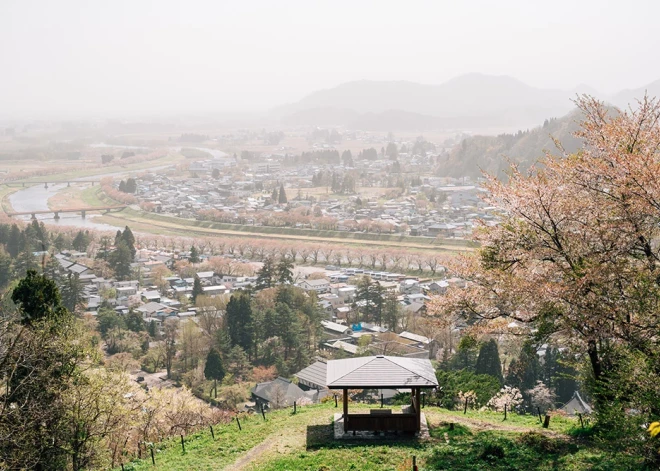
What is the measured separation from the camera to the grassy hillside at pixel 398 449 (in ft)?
25.7

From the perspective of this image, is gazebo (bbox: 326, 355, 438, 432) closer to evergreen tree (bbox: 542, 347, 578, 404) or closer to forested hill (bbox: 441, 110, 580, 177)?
evergreen tree (bbox: 542, 347, 578, 404)

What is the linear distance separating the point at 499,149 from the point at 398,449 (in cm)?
8634

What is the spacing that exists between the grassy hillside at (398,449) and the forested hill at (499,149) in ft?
230

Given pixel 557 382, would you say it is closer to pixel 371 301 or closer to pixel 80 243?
pixel 371 301

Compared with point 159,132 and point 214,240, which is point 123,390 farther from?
point 159,132

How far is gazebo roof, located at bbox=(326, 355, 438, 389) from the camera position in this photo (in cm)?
895

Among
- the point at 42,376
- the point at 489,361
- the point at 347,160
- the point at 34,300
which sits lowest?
the point at 489,361

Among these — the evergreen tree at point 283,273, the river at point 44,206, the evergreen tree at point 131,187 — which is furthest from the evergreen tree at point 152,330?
the evergreen tree at point 131,187

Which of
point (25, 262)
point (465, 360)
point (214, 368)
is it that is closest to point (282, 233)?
point (25, 262)

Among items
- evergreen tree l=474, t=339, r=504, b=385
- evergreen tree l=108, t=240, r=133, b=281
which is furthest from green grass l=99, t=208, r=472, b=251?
evergreen tree l=474, t=339, r=504, b=385

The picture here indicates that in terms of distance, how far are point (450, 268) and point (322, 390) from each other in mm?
12209

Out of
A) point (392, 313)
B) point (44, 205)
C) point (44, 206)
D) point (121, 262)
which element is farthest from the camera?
point (44, 205)

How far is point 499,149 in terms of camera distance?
90.1 meters

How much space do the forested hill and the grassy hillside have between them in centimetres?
7019
